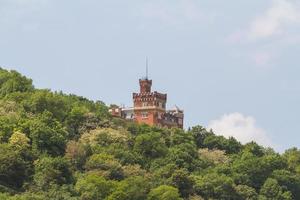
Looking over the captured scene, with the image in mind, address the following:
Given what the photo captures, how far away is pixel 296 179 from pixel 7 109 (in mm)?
31799

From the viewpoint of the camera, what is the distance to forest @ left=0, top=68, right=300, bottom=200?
78188mm

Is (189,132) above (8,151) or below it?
above

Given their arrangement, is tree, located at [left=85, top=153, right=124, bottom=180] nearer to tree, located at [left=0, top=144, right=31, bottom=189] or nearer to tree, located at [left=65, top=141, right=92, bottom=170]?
tree, located at [left=65, top=141, right=92, bottom=170]

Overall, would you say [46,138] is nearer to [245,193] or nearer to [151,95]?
[245,193]

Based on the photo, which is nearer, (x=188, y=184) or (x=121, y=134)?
(x=188, y=184)

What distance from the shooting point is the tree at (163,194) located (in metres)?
79.4

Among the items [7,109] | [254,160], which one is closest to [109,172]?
[7,109]

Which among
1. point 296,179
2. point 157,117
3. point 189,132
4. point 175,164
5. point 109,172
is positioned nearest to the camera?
point 109,172

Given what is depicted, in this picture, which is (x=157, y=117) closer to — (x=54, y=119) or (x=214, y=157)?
(x=214, y=157)

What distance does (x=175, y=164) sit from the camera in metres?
91.1

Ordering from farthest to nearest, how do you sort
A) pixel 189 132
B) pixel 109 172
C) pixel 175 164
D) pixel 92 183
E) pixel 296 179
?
pixel 189 132, pixel 296 179, pixel 175 164, pixel 109 172, pixel 92 183

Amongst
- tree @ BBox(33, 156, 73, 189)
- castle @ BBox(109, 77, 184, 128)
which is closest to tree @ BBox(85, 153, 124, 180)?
tree @ BBox(33, 156, 73, 189)

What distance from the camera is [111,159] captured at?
84.6 meters

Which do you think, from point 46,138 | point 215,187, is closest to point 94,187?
point 46,138
